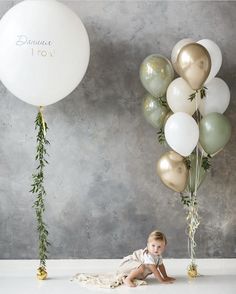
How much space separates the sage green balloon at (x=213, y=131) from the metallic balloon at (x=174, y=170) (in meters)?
0.18

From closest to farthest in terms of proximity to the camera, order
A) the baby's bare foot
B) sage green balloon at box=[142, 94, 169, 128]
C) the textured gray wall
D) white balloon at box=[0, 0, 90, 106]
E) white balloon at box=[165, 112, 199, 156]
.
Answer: white balloon at box=[0, 0, 90, 106] < white balloon at box=[165, 112, 199, 156] < the baby's bare foot < sage green balloon at box=[142, 94, 169, 128] < the textured gray wall

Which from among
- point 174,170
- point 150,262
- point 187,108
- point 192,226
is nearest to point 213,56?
point 187,108

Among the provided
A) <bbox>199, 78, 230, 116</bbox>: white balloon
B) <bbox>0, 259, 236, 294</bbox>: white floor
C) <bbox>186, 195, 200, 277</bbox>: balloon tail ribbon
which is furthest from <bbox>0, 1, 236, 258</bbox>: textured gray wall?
<bbox>199, 78, 230, 116</bbox>: white balloon

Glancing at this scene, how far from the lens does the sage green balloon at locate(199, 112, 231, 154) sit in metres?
2.94

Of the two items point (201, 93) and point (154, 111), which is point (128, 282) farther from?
point (201, 93)

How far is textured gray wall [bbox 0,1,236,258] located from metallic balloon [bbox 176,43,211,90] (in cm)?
56

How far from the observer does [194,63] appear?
9.21 ft

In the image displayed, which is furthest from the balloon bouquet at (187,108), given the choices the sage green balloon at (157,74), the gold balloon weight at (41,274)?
the gold balloon weight at (41,274)

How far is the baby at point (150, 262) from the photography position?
303 centimetres

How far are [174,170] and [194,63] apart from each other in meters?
0.62

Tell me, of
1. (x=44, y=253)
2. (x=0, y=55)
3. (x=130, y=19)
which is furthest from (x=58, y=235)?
(x=130, y=19)

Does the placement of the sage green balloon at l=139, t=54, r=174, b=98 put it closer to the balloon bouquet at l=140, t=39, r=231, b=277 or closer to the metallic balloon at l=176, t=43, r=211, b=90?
the balloon bouquet at l=140, t=39, r=231, b=277

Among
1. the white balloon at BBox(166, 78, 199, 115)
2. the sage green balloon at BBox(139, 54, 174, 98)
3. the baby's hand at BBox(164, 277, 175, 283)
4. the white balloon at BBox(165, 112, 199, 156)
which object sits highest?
the sage green balloon at BBox(139, 54, 174, 98)

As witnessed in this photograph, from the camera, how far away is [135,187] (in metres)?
3.44
